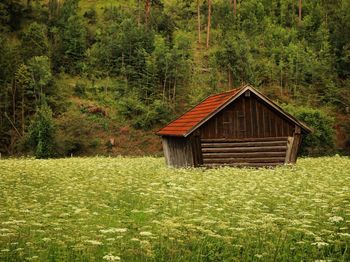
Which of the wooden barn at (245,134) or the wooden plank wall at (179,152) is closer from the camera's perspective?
the wooden plank wall at (179,152)

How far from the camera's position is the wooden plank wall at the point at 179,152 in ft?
88.8

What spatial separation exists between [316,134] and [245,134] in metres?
20.5

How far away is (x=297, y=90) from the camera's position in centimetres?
6812

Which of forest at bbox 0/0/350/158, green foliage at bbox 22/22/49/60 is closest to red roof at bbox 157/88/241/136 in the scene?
forest at bbox 0/0/350/158

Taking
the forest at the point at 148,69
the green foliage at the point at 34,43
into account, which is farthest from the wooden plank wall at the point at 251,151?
the green foliage at the point at 34,43

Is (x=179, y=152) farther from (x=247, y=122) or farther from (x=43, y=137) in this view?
(x=43, y=137)

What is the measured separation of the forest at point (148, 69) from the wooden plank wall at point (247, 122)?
65.1 feet

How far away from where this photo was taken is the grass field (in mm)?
7500

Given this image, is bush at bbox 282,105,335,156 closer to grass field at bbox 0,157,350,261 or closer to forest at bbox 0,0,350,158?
forest at bbox 0,0,350,158

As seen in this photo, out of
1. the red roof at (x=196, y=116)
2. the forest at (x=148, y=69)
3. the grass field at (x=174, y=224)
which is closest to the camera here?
the grass field at (x=174, y=224)

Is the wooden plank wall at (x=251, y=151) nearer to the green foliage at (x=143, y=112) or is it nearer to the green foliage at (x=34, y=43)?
the green foliage at (x=143, y=112)

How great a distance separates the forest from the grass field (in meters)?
33.9

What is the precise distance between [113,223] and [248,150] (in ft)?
62.7

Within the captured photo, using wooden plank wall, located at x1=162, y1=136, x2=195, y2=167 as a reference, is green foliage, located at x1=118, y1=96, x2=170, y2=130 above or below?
above
